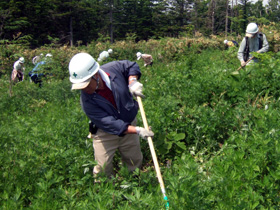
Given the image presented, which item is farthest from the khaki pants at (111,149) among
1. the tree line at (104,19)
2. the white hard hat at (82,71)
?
the tree line at (104,19)

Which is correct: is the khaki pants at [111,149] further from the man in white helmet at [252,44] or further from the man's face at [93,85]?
the man in white helmet at [252,44]

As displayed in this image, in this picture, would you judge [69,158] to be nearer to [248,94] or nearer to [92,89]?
[92,89]

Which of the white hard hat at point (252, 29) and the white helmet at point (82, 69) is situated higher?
the white hard hat at point (252, 29)

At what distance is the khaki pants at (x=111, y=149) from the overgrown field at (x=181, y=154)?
15 cm

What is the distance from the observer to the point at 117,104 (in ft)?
10.7

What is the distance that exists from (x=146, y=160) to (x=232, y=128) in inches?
53.2

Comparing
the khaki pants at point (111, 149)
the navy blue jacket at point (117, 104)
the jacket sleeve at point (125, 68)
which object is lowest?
the khaki pants at point (111, 149)

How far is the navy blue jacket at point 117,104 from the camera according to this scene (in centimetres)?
312

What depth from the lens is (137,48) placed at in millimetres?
17016

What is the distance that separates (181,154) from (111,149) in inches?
42.8

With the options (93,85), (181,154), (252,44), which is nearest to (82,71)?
(93,85)

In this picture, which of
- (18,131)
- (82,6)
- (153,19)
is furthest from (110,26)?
(18,131)

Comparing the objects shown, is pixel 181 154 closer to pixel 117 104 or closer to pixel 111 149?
pixel 111 149

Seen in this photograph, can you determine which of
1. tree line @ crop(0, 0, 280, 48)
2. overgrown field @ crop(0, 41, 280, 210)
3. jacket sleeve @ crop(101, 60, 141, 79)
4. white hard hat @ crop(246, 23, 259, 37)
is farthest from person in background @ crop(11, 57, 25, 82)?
tree line @ crop(0, 0, 280, 48)
